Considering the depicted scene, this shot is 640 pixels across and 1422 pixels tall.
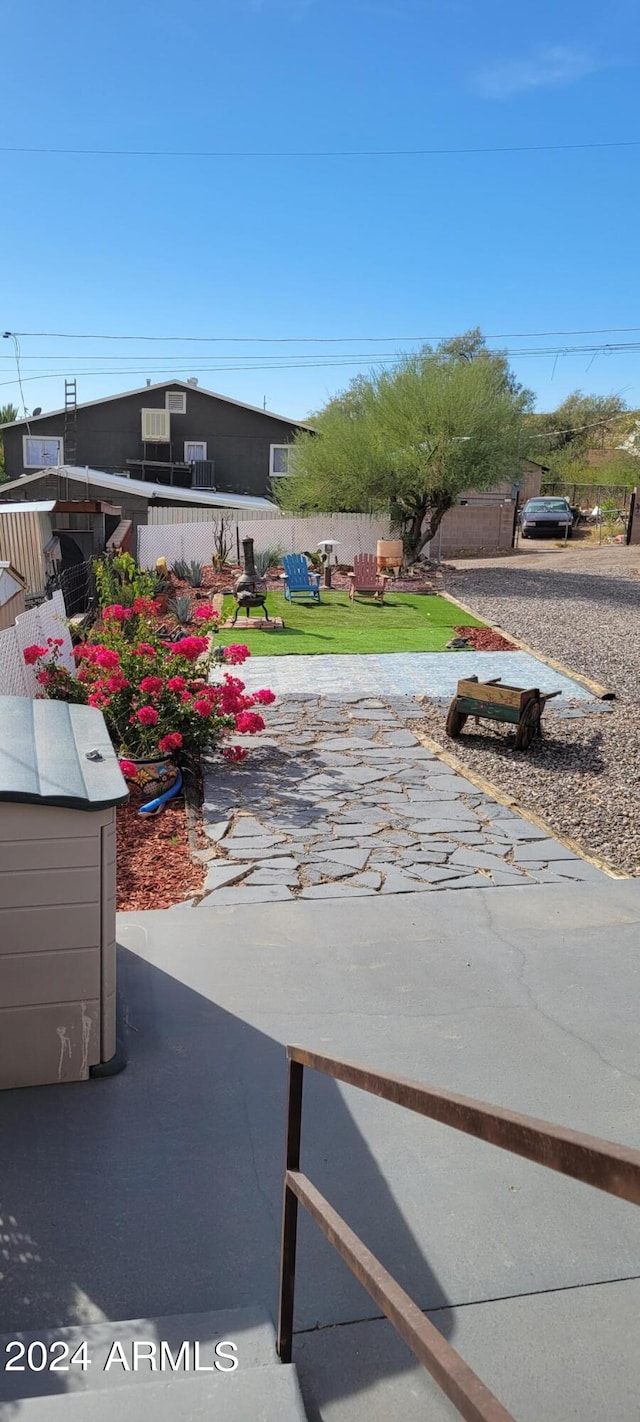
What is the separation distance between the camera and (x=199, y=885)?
18.4ft

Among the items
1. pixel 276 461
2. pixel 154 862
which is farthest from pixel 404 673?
pixel 276 461

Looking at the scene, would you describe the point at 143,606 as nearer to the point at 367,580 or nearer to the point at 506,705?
the point at 506,705

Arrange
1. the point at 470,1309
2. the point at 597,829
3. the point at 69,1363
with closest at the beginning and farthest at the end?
the point at 69,1363, the point at 470,1309, the point at 597,829

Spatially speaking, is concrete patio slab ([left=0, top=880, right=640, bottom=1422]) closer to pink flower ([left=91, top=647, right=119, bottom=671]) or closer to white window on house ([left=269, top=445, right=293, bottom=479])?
pink flower ([left=91, top=647, right=119, bottom=671])

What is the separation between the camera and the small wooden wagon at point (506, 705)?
866 cm

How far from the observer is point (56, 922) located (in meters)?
3.48

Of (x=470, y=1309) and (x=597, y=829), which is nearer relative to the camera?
(x=470, y=1309)

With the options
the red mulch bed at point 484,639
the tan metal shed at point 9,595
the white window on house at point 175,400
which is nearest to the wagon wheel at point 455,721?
the tan metal shed at point 9,595

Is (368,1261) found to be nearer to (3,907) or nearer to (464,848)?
(3,907)

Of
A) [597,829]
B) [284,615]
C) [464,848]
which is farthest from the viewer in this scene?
[284,615]

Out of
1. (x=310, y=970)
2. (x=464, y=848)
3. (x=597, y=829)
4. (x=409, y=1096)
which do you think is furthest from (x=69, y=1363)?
(x=597, y=829)

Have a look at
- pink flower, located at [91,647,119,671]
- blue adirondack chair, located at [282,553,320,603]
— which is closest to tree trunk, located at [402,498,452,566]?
blue adirondack chair, located at [282,553,320,603]

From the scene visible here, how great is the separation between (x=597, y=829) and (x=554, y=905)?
157 centimetres

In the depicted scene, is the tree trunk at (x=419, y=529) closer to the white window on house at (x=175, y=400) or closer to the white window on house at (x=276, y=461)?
the white window on house at (x=276, y=461)
